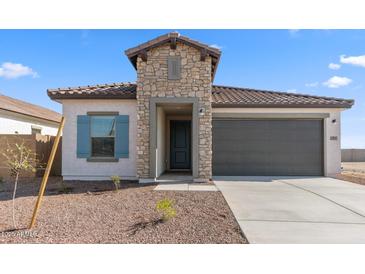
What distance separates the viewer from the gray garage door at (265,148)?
10.9 m

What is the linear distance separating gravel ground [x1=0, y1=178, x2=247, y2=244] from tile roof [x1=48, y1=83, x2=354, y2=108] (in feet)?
13.2

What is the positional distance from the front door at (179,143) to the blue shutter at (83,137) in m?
4.56

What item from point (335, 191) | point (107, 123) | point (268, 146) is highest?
point (107, 123)

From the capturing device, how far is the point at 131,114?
975 cm

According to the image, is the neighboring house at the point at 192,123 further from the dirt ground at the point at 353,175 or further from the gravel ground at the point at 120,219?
the gravel ground at the point at 120,219

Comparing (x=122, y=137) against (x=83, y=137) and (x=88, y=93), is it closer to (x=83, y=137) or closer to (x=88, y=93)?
(x=83, y=137)

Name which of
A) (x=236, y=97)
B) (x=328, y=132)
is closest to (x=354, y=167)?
(x=328, y=132)

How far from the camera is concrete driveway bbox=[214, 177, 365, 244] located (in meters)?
4.13

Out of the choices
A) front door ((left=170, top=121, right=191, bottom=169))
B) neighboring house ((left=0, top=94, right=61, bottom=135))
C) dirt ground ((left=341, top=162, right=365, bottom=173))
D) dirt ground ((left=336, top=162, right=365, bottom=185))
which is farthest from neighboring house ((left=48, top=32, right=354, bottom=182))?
dirt ground ((left=341, top=162, right=365, bottom=173))

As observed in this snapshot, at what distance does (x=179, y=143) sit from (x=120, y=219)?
8252 millimetres
